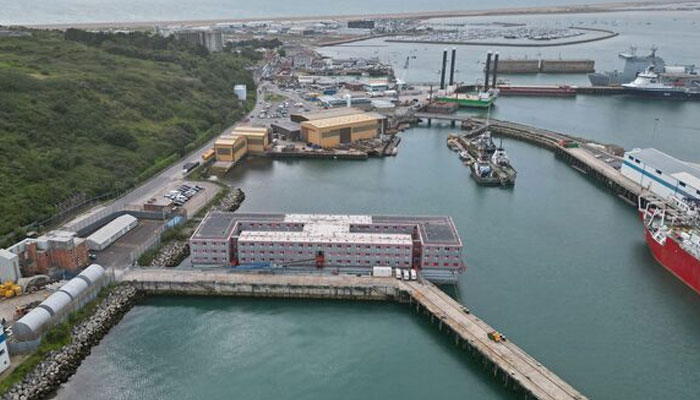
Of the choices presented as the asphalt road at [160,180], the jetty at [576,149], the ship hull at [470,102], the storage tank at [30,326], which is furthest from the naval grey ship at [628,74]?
the storage tank at [30,326]

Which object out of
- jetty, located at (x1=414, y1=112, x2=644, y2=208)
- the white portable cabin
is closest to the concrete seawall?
the white portable cabin

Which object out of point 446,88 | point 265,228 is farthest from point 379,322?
point 446,88

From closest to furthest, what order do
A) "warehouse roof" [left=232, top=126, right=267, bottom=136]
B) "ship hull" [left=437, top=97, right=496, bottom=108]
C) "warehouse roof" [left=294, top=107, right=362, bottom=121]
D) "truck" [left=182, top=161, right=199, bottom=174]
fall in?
"truck" [left=182, top=161, right=199, bottom=174]
"warehouse roof" [left=232, top=126, right=267, bottom=136]
"warehouse roof" [left=294, top=107, right=362, bottom=121]
"ship hull" [left=437, top=97, right=496, bottom=108]

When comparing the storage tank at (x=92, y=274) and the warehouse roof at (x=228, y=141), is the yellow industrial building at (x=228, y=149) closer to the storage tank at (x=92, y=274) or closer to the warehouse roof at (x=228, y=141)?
the warehouse roof at (x=228, y=141)

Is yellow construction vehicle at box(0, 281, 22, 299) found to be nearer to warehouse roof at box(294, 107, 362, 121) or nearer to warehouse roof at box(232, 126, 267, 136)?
warehouse roof at box(232, 126, 267, 136)

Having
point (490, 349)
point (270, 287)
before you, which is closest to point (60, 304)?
point (270, 287)

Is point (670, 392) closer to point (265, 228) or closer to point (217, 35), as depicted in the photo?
point (265, 228)

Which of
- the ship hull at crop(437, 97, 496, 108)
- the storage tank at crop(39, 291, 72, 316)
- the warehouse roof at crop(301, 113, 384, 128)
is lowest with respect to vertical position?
the storage tank at crop(39, 291, 72, 316)
